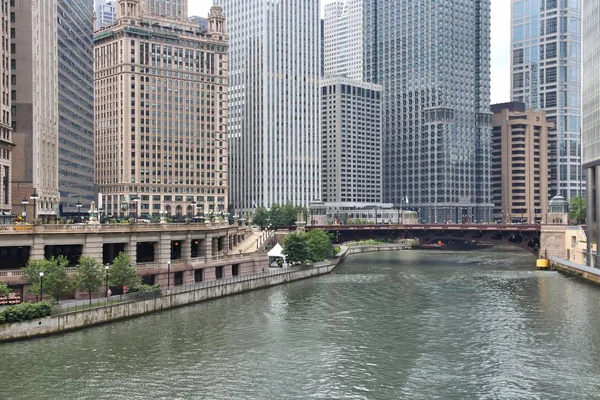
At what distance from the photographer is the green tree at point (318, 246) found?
144 m

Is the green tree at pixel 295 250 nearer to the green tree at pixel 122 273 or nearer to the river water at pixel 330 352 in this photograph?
the river water at pixel 330 352

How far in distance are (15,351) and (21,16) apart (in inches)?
3261

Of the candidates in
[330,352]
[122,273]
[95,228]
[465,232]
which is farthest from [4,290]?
[465,232]

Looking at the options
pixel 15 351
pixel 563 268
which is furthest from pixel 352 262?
pixel 15 351

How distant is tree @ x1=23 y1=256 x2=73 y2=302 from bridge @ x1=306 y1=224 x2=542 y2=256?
108242 millimetres

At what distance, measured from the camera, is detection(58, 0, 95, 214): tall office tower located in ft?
549

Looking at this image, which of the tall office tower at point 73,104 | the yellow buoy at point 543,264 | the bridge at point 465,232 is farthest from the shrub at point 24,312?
the bridge at point 465,232

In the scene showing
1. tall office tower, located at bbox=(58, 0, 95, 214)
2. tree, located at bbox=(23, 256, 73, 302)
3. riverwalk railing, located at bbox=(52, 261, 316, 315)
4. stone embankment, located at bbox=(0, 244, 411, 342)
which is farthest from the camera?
tall office tower, located at bbox=(58, 0, 95, 214)

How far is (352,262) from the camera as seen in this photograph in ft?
578

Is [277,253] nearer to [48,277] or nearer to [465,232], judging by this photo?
[465,232]

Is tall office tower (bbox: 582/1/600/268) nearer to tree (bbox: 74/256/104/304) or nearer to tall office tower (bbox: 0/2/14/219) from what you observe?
tree (bbox: 74/256/104/304)

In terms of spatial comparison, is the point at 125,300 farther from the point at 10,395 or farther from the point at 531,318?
the point at 531,318

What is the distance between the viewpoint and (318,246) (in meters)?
150

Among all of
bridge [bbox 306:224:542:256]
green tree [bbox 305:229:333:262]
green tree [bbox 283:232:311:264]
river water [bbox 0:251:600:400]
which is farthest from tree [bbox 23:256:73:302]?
bridge [bbox 306:224:542:256]
